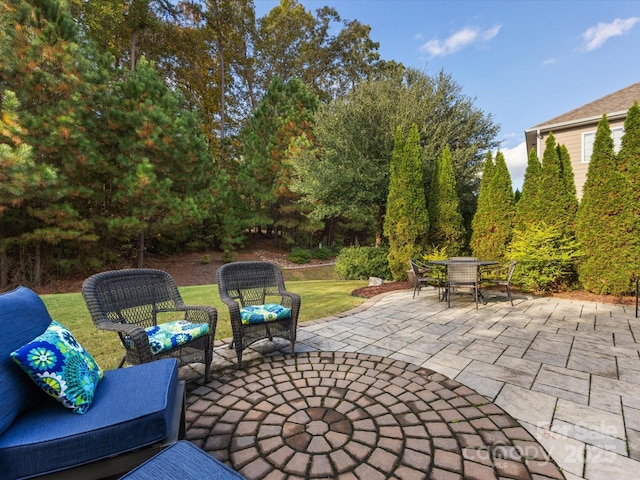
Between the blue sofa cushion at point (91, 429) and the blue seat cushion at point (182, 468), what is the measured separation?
12.4 inches

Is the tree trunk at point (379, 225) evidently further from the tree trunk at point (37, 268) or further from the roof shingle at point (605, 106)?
the tree trunk at point (37, 268)

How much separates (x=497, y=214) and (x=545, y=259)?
1530 millimetres

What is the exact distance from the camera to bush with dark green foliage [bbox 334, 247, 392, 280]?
8.55m

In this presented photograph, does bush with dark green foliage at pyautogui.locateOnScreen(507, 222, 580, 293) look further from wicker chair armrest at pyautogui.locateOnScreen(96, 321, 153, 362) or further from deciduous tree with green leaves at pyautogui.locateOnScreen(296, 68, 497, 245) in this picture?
wicker chair armrest at pyautogui.locateOnScreen(96, 321, 153, 362)

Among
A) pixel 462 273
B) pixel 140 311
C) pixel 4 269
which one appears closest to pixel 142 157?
pixel 4 269

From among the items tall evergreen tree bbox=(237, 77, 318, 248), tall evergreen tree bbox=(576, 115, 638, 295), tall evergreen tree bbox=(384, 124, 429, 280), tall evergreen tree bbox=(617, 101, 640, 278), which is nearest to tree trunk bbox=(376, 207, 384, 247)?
tall evergreen tree bbox=(384, 124, 429, 280)

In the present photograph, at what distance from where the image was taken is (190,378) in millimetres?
2523

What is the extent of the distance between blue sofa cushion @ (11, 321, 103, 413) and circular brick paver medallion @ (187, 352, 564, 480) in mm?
696

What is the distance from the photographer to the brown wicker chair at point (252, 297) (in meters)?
2.67

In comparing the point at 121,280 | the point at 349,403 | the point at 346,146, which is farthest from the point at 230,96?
the point at 349,403

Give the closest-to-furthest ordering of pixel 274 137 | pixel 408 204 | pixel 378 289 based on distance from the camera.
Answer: pixel 378 289 → pixel 408 204 → pixel 274 137

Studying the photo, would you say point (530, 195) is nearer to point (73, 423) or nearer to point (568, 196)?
point (568, 196)

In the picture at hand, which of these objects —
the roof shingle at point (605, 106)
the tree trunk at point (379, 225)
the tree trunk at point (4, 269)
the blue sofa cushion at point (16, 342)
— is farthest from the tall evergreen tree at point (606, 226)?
the tree trunk at point (4, 269)

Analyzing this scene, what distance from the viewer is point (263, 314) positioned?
281cm
